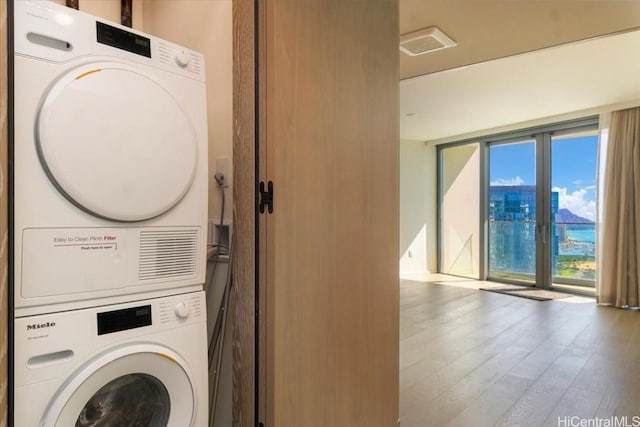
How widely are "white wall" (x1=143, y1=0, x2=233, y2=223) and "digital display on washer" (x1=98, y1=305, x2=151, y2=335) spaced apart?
0.52m

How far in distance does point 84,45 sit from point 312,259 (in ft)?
3.06

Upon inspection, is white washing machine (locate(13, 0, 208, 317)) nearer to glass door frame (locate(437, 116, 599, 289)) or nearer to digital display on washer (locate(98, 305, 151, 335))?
digital display on washer (locate(98, 305, 151, 335))

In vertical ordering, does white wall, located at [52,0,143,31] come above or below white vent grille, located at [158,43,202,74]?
above

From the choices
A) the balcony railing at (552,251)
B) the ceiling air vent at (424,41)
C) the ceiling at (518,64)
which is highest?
the ceiling at (518,64)

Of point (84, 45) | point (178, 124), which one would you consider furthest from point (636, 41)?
point (84, 45)

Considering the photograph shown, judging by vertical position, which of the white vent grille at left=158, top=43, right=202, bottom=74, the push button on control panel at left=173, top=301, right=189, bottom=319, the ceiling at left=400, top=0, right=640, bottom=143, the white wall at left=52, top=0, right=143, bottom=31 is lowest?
the push button on control panel at left=173, top=301, right=189, bottom=319

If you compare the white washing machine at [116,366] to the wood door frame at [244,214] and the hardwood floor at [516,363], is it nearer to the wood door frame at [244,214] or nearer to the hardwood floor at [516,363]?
the wood door frame at [244,214]

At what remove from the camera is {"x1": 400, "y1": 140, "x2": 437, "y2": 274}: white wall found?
730cm

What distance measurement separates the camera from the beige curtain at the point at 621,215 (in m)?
4.68

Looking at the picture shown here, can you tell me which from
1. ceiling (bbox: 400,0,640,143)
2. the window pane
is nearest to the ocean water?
the window pane

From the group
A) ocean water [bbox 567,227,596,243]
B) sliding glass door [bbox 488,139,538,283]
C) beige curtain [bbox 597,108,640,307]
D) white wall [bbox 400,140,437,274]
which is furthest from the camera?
white wall [bbox 400,140,437,274]

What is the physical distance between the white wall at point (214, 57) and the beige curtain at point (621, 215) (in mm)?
5186

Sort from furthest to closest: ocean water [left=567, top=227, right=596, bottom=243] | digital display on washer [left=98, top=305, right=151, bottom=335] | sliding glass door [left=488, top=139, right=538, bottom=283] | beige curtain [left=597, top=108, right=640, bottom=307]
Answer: sliding glass door [left=488, top=139, right=538, bottom=283]
ocean water [left=567, top=227, right=596, bottom=243]
beige curtain [left=597, top=108, right=640, bottom=307]
digital display on washer [left=98, top=305, right=151, bottom=335]

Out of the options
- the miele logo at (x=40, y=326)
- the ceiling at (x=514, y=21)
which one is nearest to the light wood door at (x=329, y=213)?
the miele logo at (x=40, y=326)
